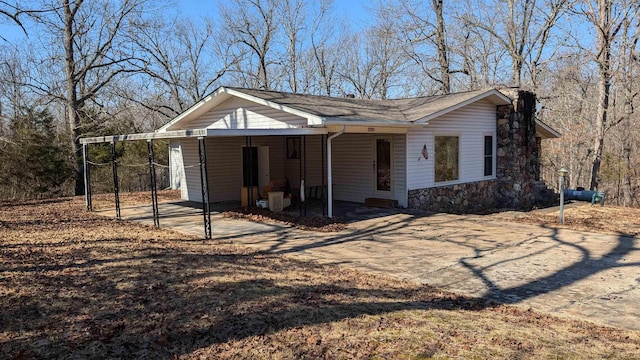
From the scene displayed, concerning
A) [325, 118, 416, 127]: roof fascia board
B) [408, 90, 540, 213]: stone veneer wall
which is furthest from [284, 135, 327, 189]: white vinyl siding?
[408, 90, 540, 213]: stone veneer wall

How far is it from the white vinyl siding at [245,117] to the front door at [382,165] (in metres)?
2.40

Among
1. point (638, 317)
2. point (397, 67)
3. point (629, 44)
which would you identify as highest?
point (397, 67)

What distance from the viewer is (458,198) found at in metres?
13.0

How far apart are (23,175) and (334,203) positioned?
11.8m

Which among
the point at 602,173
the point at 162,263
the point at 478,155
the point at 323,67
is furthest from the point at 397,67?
the point at 162,263

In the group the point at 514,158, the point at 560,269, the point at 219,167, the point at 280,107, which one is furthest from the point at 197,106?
the point at 560,269

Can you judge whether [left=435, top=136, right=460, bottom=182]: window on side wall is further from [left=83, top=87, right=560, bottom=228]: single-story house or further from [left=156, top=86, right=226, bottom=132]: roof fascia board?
[left=156, top=86, right=226, bottom=132]: roof fascia board

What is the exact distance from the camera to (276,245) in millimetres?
7547

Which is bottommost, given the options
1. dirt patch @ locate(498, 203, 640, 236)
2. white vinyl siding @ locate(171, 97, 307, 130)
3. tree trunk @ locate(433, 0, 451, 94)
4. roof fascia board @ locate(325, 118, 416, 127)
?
dirt patch @ locate(498, 203, 640, 236)

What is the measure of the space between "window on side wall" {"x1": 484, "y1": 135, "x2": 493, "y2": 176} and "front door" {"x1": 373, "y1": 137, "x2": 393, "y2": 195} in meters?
4.07

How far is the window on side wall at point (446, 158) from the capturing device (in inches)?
487

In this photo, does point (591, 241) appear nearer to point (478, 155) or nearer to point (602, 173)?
point (478, 155)

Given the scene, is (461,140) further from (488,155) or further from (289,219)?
(289,219)

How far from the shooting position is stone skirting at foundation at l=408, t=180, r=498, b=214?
11844mm
